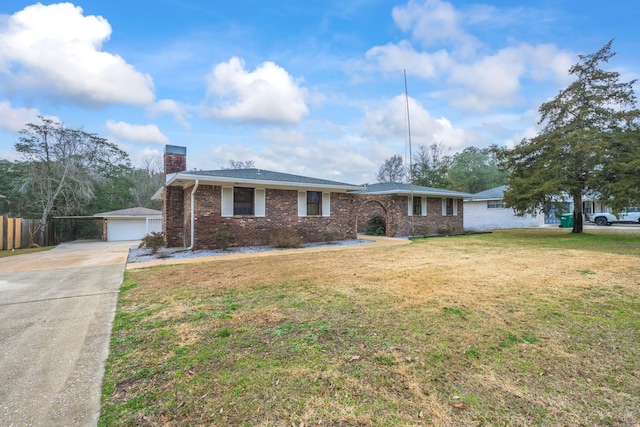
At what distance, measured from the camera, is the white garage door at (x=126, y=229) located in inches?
798

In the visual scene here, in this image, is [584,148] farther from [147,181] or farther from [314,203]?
[147,181]

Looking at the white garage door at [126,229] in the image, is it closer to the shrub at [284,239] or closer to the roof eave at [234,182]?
the roof eave at [234,182]

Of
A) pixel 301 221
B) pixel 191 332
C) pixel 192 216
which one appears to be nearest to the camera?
pixel 191 332

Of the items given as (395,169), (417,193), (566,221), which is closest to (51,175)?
(417,193)

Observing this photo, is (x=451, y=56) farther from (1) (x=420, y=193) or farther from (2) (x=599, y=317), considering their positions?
(2) (x=599, y=317)

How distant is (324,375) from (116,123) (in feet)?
83.6

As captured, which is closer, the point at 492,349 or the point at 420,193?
the point at 492,349

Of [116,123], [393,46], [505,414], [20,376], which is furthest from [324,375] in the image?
[116,123]

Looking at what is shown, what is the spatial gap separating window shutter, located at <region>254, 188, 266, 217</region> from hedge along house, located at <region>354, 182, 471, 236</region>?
17.8ft

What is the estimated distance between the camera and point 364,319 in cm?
357

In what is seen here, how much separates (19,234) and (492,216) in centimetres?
3193

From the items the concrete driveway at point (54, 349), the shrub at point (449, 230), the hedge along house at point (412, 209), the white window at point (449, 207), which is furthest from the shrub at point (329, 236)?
the white window at point (449, 207)

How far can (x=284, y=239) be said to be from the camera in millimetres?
11438

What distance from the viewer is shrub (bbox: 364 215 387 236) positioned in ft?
57.7
